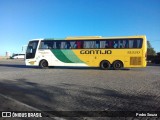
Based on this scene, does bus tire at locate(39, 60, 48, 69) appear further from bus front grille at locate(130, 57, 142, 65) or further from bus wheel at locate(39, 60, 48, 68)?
bus front grille at locate(130, 57, 142, 65)

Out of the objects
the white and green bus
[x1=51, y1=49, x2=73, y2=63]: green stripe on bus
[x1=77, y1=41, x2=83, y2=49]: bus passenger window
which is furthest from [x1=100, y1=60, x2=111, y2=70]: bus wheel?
[x1=51, y1=49, x2=73, y2=63]: green stripe on bus

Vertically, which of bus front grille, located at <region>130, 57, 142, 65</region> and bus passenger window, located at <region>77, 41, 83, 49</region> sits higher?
bus passenger window, located at <region>77, 41, 83, 49</region>

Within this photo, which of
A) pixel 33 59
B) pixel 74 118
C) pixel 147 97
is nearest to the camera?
pixel 74 118

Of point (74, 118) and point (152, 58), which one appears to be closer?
point (74, 118)

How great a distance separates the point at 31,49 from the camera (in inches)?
1054

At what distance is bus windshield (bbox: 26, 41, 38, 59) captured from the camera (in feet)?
87.3

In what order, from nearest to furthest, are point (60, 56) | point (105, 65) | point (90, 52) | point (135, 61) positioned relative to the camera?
point (135, 61) < point (105, 65) < point (90, 52) < point (60, 56)

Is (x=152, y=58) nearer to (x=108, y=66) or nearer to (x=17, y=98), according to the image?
(x=108, y=66)

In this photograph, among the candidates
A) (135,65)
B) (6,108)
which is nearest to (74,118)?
(6,108)

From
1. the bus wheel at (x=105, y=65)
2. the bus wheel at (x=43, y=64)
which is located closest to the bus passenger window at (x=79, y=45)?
the bus wheel at (x=105, y=65)

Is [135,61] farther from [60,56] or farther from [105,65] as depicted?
[60,56]

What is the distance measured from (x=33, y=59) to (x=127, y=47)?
9.78 meters

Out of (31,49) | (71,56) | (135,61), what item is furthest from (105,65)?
(31,49)

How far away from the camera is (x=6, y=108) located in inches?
297
